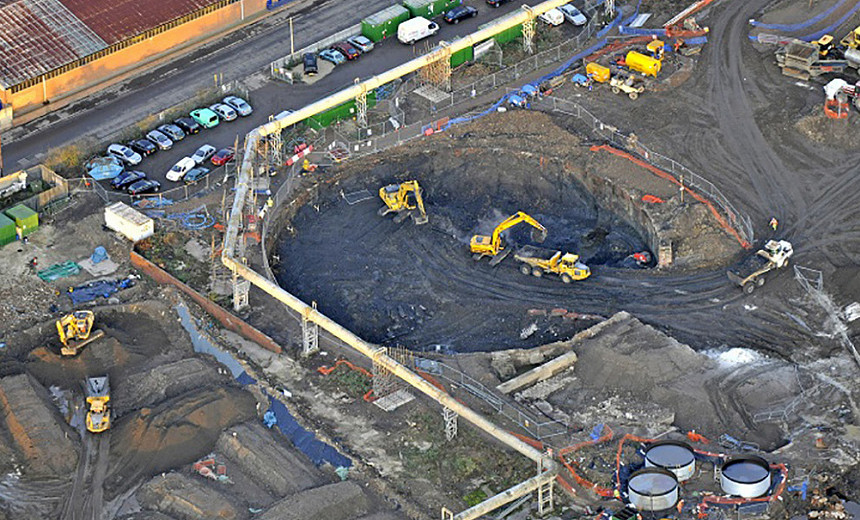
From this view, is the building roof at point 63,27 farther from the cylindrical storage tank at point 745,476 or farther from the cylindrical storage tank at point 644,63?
the cylindrical storage tank at point 745,476

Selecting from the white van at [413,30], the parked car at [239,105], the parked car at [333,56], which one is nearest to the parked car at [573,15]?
the white van at [413,30]

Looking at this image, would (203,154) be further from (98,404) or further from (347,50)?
(98,404)

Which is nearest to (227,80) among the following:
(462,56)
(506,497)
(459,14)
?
(462,56)

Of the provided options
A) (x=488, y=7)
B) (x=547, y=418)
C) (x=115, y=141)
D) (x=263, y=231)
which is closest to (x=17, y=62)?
(x=115, y=141)

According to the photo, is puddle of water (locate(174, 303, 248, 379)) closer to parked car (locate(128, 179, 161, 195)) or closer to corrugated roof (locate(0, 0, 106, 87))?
parked car (locate(128, 179, 161, 195))

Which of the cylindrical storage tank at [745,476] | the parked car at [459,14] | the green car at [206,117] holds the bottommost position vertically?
the green car at [206,117]

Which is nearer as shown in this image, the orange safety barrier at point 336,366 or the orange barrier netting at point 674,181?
the orange safety barrier at point 336,366

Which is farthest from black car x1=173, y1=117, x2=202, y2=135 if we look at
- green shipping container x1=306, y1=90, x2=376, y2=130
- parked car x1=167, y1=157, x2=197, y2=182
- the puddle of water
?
the puddle of water
